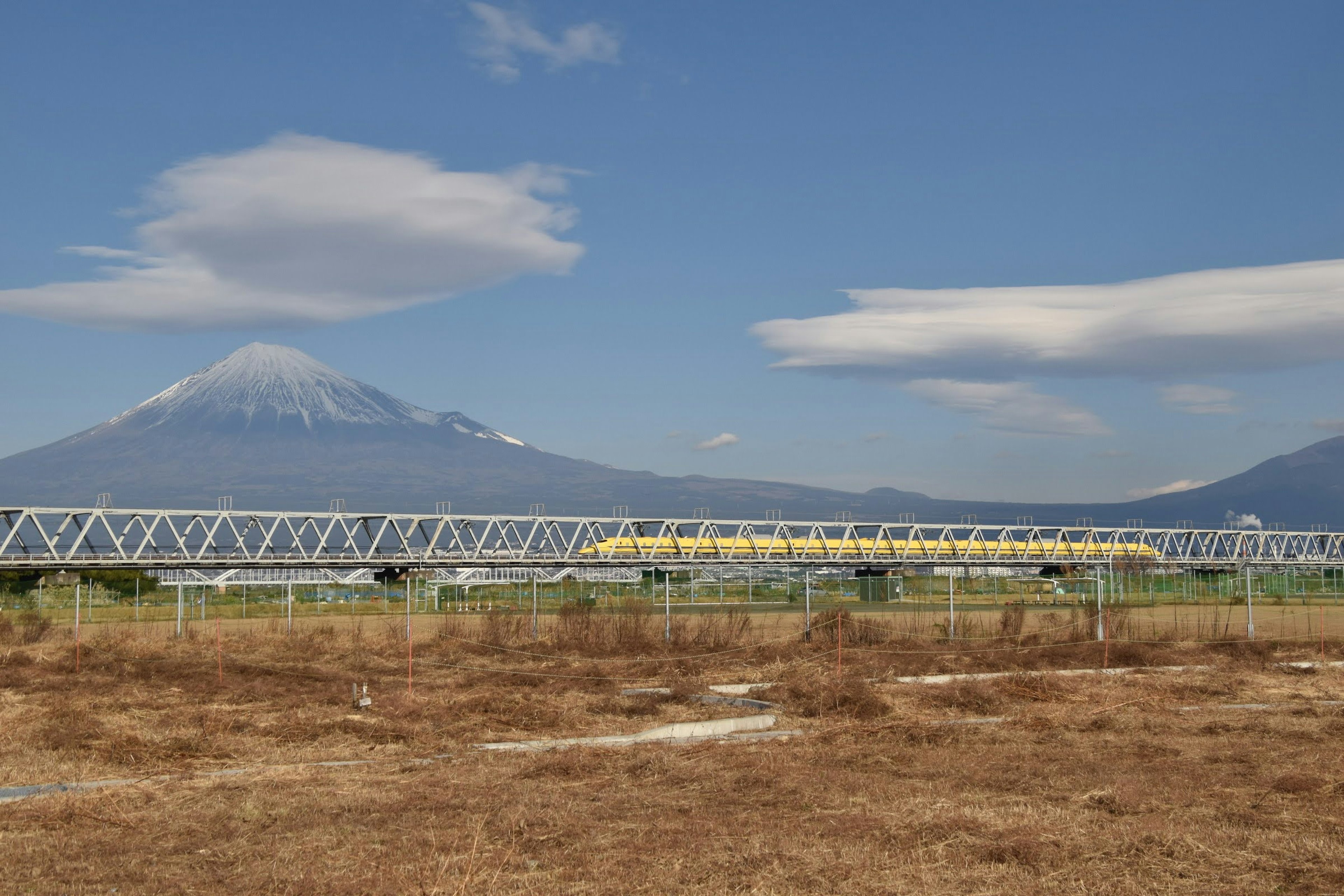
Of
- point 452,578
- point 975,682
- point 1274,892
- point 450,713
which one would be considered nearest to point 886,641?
point 975,682

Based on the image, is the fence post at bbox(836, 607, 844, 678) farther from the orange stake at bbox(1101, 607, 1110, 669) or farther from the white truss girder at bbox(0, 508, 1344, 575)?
the white truss girder at bbox(0, 508, 1344, 575)

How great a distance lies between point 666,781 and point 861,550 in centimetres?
12593

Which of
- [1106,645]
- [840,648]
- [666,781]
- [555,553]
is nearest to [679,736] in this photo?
[666,781]

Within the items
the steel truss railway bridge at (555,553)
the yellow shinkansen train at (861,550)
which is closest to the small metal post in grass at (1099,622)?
the steel truss railway bridge at (555,553)

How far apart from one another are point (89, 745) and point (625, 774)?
8.52m

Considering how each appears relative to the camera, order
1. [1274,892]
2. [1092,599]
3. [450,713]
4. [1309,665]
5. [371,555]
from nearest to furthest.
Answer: [1274,892], [450,713], [1309,665], [1092,599], [371,555]

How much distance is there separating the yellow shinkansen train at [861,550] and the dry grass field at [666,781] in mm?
95320

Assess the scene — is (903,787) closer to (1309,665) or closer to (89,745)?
(89,745)

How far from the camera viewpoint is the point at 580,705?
2512cm

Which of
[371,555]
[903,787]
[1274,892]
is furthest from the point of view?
[371,555]

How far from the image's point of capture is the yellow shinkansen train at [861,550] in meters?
133

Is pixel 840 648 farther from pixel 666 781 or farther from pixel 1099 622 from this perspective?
pixel 666 781

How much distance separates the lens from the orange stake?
34.1 metres

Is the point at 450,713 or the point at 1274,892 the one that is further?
the point at 450,713
